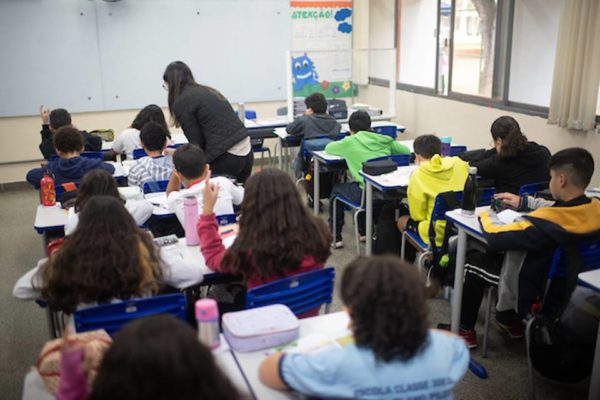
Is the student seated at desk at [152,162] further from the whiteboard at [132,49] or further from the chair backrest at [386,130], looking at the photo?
the whiteboard at [132,49]

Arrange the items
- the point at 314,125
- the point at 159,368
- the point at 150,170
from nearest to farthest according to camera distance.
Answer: the point at 159,368 → the point at 150,170 → the point at 314,125

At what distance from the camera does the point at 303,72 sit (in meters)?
7.89

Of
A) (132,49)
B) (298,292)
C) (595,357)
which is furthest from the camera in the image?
(132,49)

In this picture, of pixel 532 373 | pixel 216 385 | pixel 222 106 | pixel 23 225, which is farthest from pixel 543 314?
pixel 23 225

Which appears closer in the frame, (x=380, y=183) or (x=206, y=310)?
(x=206, y=310)

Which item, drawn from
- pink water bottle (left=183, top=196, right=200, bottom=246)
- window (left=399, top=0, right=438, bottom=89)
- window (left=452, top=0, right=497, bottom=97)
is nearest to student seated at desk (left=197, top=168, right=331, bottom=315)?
pink water bottle (left=183, top=196, right=200, bottom=246)

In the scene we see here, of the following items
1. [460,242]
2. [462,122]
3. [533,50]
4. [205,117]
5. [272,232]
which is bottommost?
[460,242]

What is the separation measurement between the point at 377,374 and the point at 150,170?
9.82 ft

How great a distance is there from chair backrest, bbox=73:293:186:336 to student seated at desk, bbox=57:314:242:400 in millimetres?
Result: 865

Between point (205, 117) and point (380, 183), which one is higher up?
point (205, 117)

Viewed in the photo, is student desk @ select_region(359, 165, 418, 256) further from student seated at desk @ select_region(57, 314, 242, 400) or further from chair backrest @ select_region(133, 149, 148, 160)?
student seated at desk @ select_region(57, 314, 242, 400)

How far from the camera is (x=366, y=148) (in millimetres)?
4613

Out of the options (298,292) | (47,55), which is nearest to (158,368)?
(298,292)

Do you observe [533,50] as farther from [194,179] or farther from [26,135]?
[26,135]
